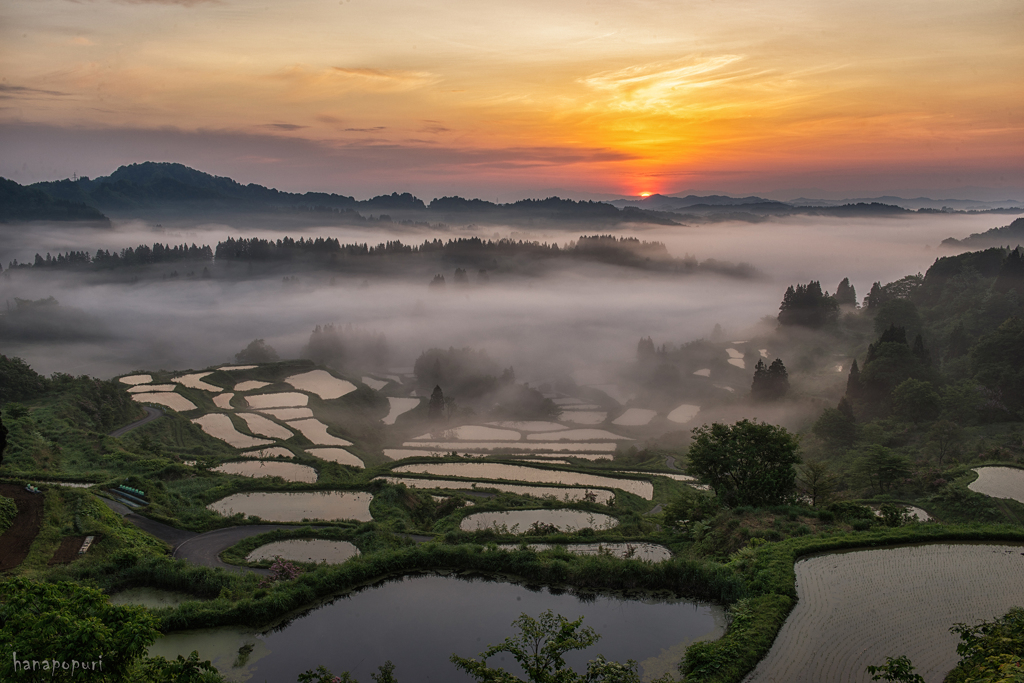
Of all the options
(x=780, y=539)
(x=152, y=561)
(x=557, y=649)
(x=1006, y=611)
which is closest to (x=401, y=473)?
(x=152, y=561)

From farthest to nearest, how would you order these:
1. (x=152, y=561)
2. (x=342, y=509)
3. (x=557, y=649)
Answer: (x=342, y=509), (x=152, y=561), (x=557, y=649)

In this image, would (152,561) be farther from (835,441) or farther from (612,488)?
(835,441)

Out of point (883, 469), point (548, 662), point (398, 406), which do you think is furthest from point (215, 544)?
point (398, 406)

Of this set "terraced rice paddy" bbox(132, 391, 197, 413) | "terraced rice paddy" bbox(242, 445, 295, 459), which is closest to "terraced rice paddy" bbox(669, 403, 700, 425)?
"terraced rice paddy" bbox(242, 445, 295, 459)

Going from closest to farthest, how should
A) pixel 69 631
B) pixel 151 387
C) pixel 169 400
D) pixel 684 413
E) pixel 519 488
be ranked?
pixel 69 631
pixel 519 488
pixel 169 400
pixel 151 387
pixel 684 413

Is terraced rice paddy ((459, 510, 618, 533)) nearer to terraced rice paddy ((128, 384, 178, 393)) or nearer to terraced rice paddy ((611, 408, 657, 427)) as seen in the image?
terraced rice paddy ((128, 384, 178, 393))

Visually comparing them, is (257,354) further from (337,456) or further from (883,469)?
(883,469)
